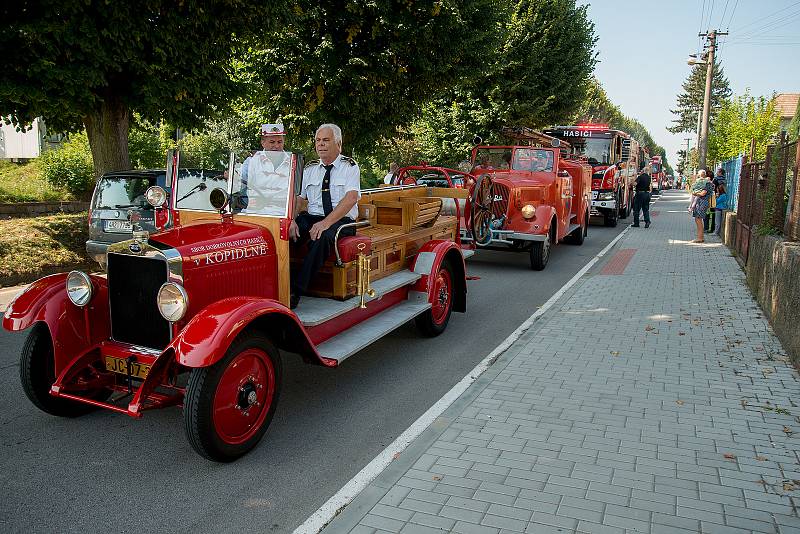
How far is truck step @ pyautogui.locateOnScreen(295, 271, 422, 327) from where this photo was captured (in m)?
4.91

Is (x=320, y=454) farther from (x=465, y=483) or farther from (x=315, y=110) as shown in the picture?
(x=315, y=110)

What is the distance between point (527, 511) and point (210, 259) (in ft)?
8.82

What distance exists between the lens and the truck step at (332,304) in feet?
16.1

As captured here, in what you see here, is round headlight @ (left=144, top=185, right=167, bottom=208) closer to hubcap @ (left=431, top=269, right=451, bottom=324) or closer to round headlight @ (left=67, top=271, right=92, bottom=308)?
round headlight @ (left=67, top=271, right=92, bottom=308)

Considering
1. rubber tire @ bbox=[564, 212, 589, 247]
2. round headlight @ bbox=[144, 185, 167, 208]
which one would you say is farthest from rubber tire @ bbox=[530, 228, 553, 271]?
round headlight @ bbox=[144, 185, 167, 208]

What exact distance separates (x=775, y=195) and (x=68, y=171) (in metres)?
20.1

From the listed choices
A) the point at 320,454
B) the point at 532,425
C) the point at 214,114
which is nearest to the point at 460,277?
the point at 532,425

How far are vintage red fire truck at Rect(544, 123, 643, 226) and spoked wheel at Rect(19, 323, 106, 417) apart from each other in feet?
59.6

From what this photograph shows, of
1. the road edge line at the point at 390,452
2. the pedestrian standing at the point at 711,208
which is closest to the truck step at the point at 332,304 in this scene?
the road edge line at the point at 390,452

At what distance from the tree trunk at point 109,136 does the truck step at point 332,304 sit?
7.56 metres

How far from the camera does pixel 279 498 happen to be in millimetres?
3732

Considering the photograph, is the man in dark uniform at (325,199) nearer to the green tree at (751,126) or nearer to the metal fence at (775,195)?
the metal fence at (775,195)

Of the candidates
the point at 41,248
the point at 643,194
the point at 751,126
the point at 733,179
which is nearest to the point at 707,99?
the point at 751,126

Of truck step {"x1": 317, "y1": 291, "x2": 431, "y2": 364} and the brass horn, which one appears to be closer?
truck step {"x1": 317, "y1": 291, "x2": 431, "y2": 364}
